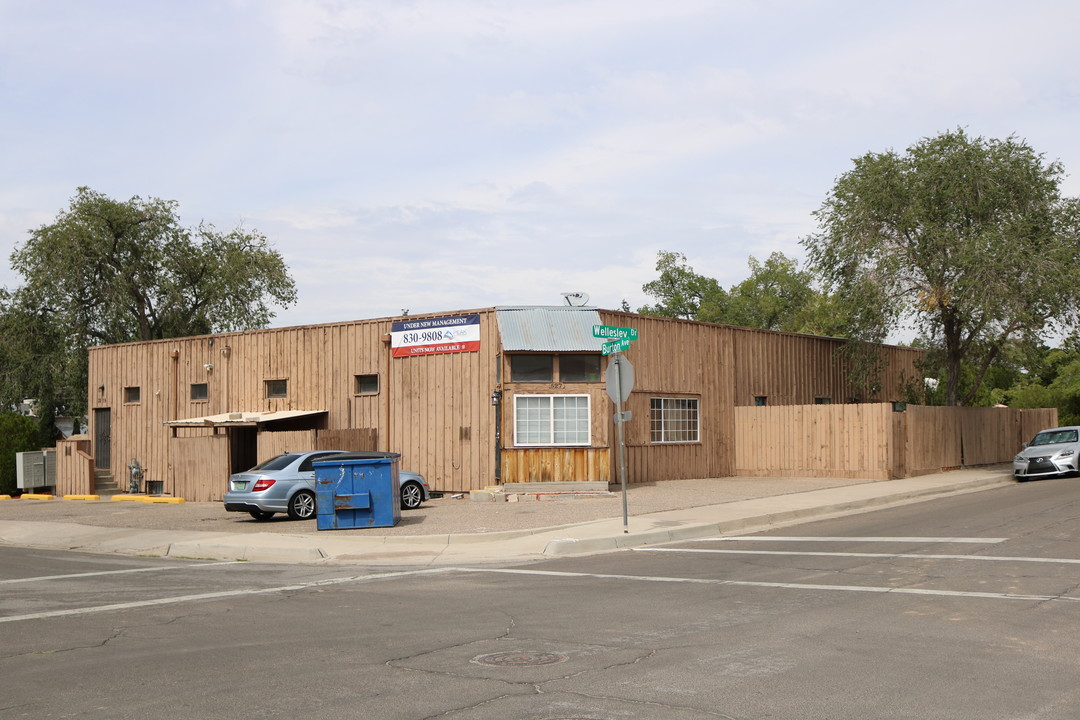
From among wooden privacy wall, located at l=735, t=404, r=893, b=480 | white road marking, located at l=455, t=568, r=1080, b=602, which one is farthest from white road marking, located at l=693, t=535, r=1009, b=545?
wooden privacy wall, located at l=735, t=404, r=893, b=480

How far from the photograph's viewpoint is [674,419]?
27.9 metres

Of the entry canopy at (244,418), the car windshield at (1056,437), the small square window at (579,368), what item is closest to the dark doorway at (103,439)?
the entry canopy at (244,418)

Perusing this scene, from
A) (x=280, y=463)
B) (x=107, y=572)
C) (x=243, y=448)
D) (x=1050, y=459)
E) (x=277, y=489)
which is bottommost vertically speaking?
(x=107, y=572)

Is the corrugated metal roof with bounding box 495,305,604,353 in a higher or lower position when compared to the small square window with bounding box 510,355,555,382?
higher

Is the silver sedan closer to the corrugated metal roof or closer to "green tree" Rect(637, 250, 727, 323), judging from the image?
the corrugated metal roof

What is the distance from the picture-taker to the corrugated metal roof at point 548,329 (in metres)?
24.7

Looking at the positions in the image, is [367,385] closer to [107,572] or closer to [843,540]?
[107,572]

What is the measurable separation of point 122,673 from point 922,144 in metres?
29.3

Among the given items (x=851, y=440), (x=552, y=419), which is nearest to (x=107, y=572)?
(x=552, y=419)

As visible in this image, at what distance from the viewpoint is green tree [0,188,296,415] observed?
1807 inches

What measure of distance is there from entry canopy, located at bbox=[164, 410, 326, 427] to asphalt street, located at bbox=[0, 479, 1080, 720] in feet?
42.7

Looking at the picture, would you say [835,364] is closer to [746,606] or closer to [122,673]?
[746,606]

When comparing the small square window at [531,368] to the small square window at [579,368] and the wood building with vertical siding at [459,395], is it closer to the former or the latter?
the wood building with vertical siding at [459,395]

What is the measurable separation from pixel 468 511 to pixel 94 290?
3229 cm
